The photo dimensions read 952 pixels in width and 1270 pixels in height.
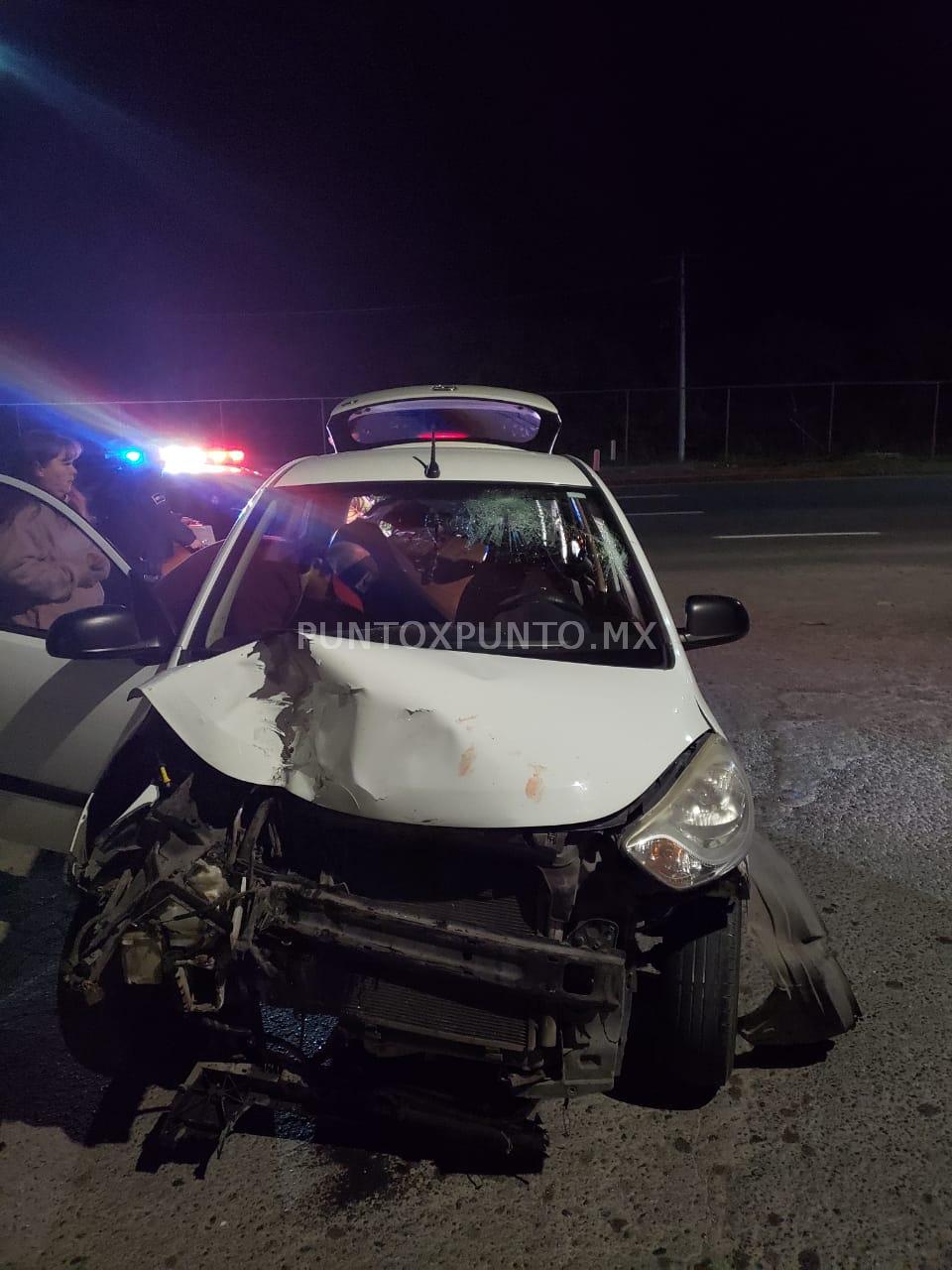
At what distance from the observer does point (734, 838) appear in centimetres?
223

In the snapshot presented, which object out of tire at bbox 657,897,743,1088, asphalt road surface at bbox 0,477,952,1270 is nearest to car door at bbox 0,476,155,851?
asphalt road surface at bbox 0,477,952,1270

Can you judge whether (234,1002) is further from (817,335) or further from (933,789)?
(817,335)

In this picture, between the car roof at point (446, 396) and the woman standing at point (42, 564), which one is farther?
the car roof at point (446, 396)

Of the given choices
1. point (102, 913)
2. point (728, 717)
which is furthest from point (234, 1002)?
point (728, 717)

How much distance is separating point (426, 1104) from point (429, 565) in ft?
7.56

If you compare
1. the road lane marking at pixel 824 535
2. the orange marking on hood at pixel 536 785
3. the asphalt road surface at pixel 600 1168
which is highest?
the orange marking on hood at pixel 536 785

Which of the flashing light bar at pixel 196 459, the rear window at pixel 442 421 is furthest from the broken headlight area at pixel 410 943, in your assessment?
the flashing light bar at pixel 196 459

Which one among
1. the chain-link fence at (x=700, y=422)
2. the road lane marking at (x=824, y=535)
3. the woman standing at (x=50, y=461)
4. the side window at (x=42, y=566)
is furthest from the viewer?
the chain-link fence at (x=700, y=422)

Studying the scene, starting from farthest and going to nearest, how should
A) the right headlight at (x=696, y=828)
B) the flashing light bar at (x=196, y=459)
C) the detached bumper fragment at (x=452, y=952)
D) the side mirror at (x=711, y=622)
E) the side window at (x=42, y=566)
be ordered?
the flashing light bar at (x=196, y=459) → the side window at (x=42, y=566) → the side mirror at (x=711, y=622) → the right headlight at (x=696, y=828) → the detached bumper fragment at (x=452, y=952)

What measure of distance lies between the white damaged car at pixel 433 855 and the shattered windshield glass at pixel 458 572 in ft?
0.22

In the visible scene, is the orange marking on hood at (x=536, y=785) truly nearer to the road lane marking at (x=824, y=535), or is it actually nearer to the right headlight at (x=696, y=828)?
the right headlight at (x=696, y=828)

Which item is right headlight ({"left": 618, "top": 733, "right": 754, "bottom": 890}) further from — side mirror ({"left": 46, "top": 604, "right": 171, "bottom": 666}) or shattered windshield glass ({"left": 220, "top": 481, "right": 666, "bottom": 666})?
side mirror ({"left": 46, "top": 604, "right": 171, "bottom": 666})

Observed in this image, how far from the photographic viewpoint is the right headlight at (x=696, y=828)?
2.14 m

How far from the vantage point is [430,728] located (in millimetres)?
2264
